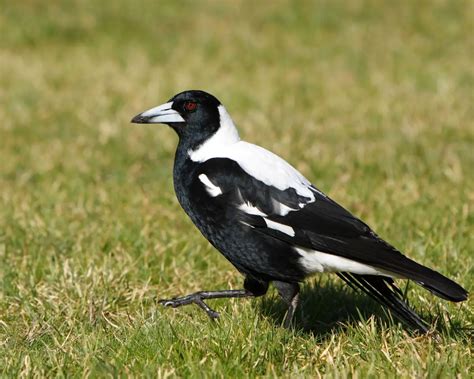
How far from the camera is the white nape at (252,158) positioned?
11.1 ft

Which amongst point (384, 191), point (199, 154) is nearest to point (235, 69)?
point (384, 191)

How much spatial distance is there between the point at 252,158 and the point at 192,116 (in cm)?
43

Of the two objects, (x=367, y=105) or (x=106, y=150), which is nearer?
(x=106, y=150)

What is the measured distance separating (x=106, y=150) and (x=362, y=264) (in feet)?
12.6

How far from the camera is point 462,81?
888 cm

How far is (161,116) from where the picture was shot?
378 centimetres

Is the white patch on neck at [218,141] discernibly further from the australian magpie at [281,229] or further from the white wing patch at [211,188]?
the white wing patch at [211,188]

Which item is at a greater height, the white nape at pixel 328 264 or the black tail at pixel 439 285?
the black tail at pixel 439 285

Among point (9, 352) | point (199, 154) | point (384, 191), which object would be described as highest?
point (199, 154)

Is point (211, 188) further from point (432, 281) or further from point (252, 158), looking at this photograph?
point (432, 281)

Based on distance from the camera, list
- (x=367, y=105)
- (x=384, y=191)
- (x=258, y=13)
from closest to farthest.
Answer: (x=384, y=191) < (x=367, y=105) < (x=258, y=13)

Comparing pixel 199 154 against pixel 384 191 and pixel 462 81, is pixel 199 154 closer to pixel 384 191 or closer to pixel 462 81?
pixel 384 191

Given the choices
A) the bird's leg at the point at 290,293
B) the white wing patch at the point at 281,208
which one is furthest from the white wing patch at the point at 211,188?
the bird's leg at the point at 290,293

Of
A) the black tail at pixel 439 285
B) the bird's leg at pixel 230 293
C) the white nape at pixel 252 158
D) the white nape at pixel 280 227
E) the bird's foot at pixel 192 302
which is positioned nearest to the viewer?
the black tail at pixel 439 285
